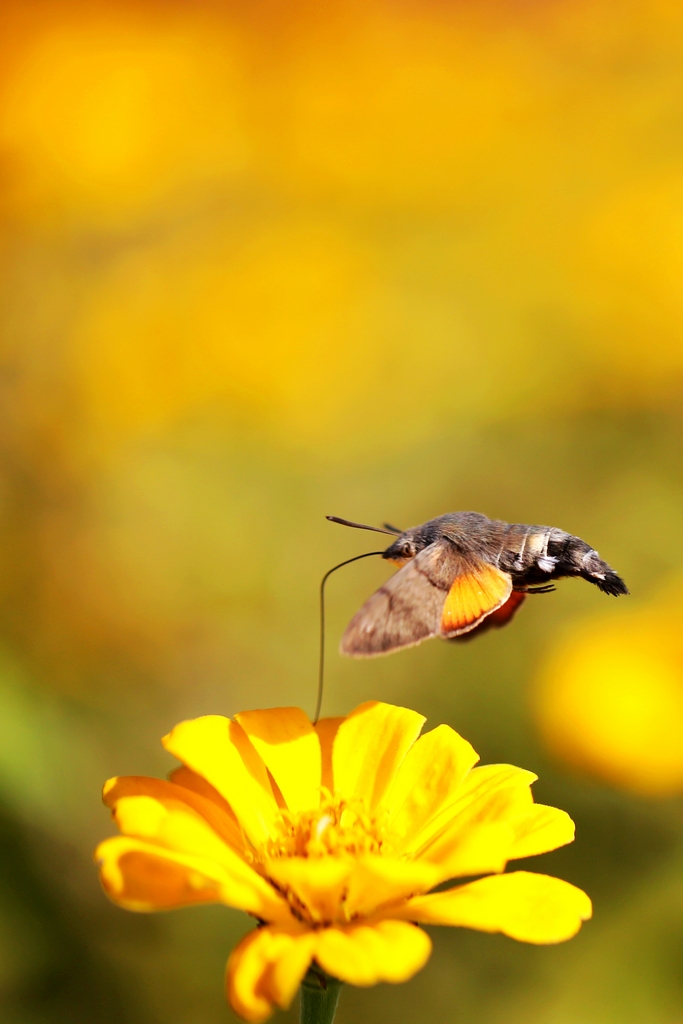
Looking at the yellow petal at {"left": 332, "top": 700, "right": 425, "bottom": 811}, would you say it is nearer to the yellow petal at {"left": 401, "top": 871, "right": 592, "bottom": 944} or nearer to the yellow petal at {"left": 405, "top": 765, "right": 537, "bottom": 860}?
the yellow petal at {"left": 405, "top": 765, "right": 537, "bottom": 860}

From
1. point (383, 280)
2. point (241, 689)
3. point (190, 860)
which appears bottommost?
point (241, 689)

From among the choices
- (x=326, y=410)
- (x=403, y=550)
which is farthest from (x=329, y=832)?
(x=326, y=410)

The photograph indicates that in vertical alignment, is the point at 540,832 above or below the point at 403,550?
below

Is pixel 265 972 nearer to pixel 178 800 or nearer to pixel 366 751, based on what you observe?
pixel 178 800

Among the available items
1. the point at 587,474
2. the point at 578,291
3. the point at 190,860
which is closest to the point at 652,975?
the point at 190,860

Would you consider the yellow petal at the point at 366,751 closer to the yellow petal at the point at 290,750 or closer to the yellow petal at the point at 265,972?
the yellow petal at the point at 290,750

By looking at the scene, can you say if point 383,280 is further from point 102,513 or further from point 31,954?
point 31,954

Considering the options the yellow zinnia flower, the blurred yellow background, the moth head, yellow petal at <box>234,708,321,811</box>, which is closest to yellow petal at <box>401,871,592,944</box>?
the yellow zinnia flower
